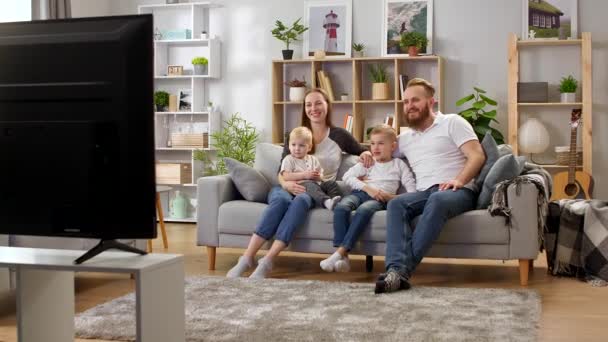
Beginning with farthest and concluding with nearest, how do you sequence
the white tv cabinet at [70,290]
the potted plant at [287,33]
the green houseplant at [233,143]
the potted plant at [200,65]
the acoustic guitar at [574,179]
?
the potted plant at [200,65] < the green houseplant at [233,143] < the potted plant at [287,33] < the acoustic guitar at [574,179] < the white tv cabinet at [70,290]

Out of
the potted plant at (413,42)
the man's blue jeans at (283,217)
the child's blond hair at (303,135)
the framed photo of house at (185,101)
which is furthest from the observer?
the framed photo of house at (185,101)

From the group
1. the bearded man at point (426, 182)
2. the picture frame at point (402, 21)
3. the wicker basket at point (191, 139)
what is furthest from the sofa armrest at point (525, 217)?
the wicker basket at point (191, 139)

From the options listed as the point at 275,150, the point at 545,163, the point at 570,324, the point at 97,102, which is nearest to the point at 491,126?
the point at 545,163

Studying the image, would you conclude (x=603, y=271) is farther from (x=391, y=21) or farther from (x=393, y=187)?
(x=391, y=21)

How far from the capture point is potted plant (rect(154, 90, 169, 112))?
772 centimetres

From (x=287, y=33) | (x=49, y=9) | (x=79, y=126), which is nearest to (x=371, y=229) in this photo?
(x=79, y=126)

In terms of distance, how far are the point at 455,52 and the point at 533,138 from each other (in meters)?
1.03

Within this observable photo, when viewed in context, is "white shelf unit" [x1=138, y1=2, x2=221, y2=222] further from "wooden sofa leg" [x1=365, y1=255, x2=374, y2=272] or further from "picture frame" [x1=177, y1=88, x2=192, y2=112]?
"wooden sofa leg" [x1=365, y1=255, x2=374, y2=272]

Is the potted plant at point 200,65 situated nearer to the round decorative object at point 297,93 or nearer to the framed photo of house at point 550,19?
the round decorative object at point 297,93

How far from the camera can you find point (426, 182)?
4699mm

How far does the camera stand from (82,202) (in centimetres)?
243

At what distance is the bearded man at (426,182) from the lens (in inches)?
170

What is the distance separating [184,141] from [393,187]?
10.8 ft

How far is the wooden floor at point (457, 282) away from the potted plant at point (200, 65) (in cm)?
206
